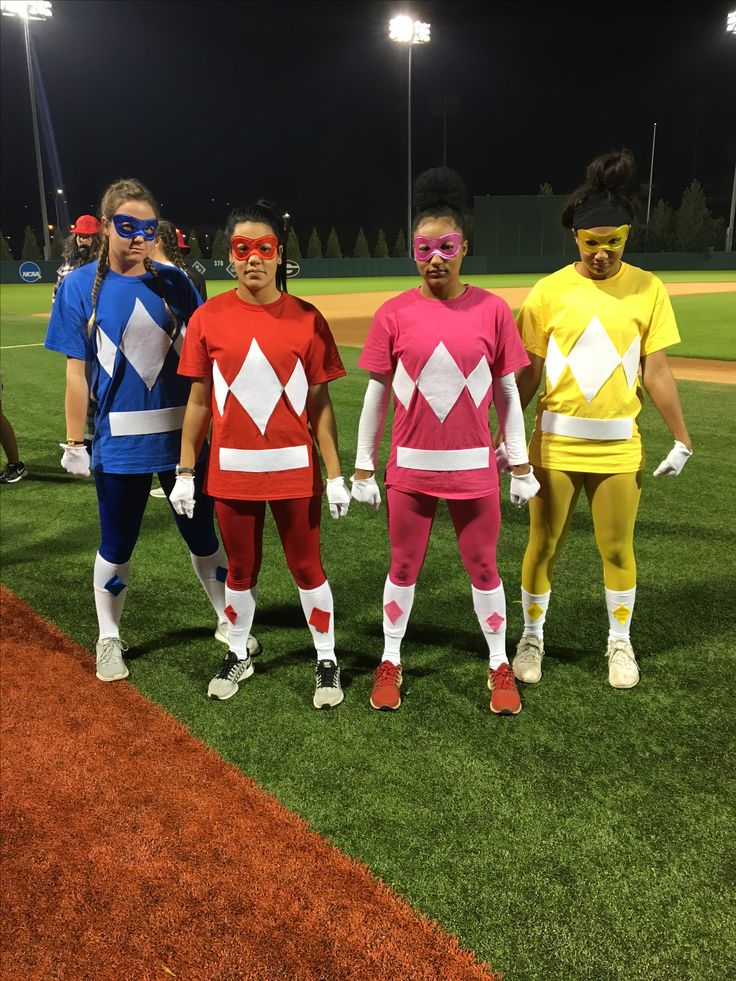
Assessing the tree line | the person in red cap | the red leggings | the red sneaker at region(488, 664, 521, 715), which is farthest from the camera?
the tree line

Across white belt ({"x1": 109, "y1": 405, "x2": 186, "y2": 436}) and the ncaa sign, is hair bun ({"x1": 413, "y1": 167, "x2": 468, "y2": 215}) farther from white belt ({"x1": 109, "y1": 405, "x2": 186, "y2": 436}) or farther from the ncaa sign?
the ncaa sign

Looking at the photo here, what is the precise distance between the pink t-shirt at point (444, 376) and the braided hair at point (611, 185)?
0.70 m

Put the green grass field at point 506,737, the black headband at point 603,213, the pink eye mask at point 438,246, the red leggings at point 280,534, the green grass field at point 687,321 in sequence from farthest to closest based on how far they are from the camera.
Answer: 1. the green grass field at point 687,321
2. the red leggings at point 280,534
3. the black headband at point 603,213
4. the pink eye mask at point 438,246
5. the green grass field at point 506,737

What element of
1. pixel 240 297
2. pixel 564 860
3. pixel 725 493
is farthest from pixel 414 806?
pixel 725 493

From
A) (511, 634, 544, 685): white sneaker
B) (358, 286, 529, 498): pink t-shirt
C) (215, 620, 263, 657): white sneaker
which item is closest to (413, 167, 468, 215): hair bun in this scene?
(358, 286, 529, 498): pink t-shirt

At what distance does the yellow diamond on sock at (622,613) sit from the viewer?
3.61m

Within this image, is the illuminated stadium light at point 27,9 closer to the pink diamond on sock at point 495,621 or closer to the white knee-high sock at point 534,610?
the white knee-high sock at point 534,610

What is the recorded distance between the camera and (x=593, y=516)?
11.0 feet

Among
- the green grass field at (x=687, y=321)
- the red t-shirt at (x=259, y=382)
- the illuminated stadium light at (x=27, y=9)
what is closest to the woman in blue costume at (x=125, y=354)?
the red t-shirt at (x=259, y=382)

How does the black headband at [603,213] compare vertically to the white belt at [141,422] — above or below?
above

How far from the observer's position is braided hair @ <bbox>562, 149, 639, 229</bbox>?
10.3 feet

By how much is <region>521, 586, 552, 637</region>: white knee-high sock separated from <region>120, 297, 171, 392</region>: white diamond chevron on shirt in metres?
2.09


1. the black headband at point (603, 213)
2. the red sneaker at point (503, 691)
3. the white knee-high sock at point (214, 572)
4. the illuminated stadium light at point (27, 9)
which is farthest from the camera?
the illuminated stadium light at point (27, 9)

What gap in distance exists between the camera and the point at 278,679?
367 centimetres
